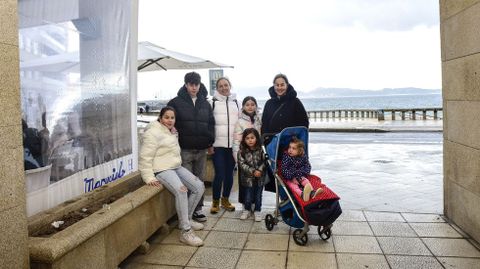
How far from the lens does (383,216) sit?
5.42m

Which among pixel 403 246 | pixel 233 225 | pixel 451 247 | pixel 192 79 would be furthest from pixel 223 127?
pixel 451 247

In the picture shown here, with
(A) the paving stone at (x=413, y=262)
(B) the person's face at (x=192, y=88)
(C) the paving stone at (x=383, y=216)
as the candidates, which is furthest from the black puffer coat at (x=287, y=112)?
(A) the paving stone at (x=413, y=262)

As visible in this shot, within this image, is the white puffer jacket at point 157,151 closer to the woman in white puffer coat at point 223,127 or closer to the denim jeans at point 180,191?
the denim jeans at point 180,191

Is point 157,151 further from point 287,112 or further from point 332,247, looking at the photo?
point 332,247

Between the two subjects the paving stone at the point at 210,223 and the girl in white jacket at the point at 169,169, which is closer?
the girl in white jacket at the point at 169,169

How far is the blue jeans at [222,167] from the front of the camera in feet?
18.1

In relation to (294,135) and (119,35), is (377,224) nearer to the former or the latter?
(294,135)

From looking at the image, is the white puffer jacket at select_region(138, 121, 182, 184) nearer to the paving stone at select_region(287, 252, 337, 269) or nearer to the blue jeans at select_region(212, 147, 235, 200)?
the blue jeans at select_region(212, 147, 235, 200)

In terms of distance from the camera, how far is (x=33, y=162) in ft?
13.6

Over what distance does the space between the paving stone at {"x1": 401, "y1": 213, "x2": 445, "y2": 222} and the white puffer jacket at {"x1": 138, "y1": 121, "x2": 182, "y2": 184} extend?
3048mm

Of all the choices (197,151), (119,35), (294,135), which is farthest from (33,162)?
(294,135)

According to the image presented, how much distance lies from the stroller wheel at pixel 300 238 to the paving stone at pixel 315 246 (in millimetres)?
38

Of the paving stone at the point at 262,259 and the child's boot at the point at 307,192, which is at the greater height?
the child's boot at the point at 307,192

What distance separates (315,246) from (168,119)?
7.13 ft
